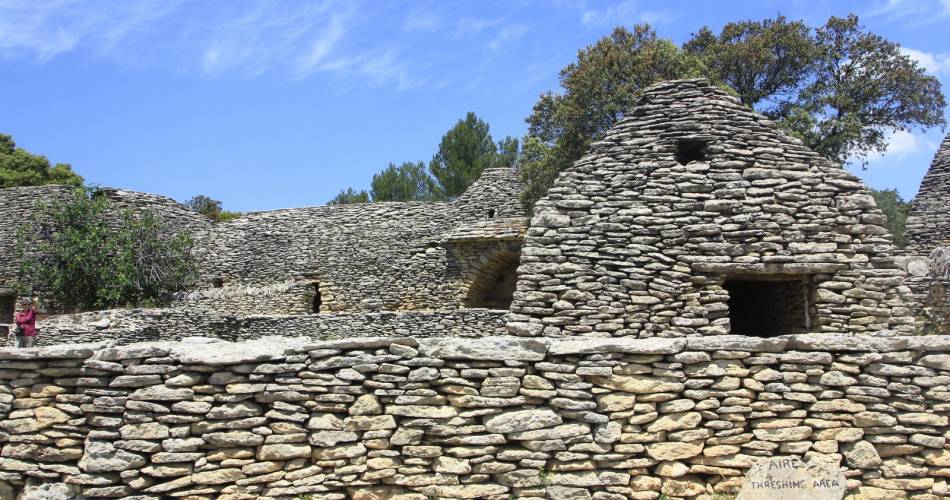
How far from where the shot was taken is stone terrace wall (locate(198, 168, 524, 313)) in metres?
19.1

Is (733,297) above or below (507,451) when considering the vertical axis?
above

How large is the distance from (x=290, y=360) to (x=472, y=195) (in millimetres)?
14622

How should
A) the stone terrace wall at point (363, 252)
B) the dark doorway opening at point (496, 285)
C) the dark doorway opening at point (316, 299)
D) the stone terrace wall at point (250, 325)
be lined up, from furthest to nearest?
the dark doorway opening at point (316, 299) < the stone terrace wall at point (363, 252) < the dark doorway opening at point (496, 285) < the stone terrace wall at point (250, 325)

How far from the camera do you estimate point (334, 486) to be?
17.5 ft

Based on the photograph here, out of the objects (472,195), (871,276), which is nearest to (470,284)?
(472,195)

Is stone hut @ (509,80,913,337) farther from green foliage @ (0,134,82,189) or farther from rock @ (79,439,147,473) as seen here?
green foliage @ (0,134,82,189)

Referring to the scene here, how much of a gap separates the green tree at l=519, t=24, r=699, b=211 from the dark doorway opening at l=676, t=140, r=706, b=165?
22.4ft

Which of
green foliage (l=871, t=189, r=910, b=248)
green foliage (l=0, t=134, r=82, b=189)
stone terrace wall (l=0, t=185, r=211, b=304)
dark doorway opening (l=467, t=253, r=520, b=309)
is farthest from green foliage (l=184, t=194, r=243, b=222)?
green foliage (l=871, t=189, r=910, b=248)

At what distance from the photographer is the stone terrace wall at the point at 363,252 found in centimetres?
1911

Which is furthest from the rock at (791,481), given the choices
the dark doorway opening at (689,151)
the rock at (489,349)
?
the dark doorway opening at (689,151)

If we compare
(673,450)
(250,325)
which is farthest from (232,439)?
(250,325)

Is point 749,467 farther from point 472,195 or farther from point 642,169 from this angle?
point 472,195

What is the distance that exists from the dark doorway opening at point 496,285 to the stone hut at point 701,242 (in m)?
8.66

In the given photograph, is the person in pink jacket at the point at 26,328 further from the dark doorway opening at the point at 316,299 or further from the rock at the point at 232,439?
the rock at the point at 232,439
